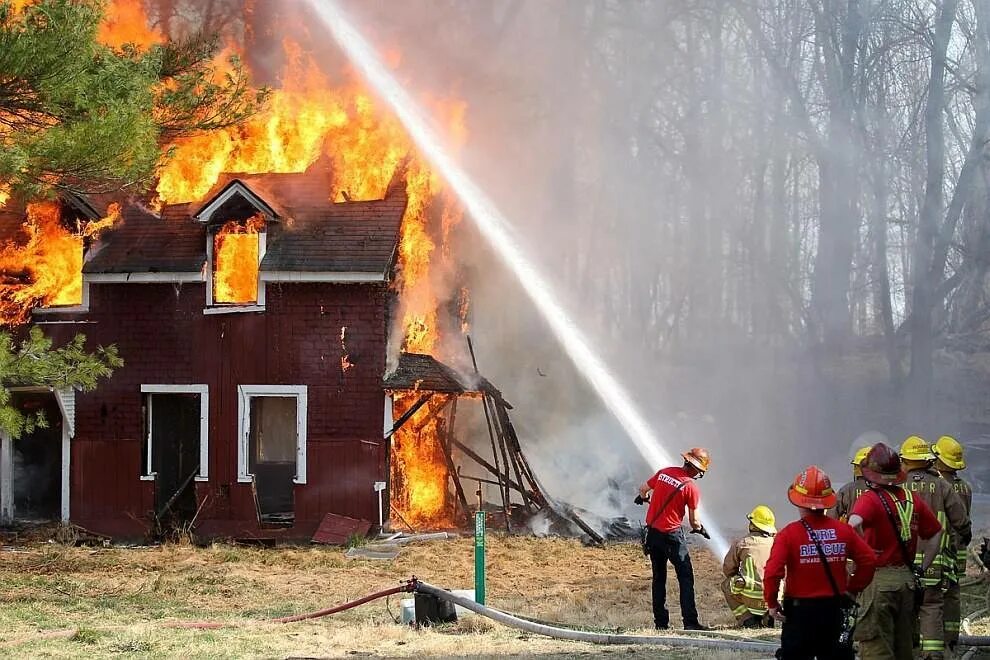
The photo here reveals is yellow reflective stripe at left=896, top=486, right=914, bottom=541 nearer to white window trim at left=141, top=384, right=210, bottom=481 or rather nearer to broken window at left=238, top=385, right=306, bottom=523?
broken window at left=238, top=385, right=306, bottom=523

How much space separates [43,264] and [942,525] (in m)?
16.9

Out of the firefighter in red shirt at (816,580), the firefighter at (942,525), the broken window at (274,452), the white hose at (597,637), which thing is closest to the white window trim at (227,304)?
the broken window at (274,452)

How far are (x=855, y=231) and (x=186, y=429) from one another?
25209 millimetres

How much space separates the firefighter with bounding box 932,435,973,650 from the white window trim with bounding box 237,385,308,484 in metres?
11.8

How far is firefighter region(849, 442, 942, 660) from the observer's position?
24.7ft

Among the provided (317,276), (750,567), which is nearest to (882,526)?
(750,567)

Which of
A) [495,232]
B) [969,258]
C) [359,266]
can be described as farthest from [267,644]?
[969,258]

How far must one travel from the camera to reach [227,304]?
20.0 m

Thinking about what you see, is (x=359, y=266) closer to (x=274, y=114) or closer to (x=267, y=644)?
(x=274, y=114)

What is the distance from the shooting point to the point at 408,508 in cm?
2047

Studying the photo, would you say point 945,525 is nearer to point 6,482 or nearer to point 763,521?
point 763,521

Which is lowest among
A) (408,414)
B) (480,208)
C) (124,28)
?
(408,414)

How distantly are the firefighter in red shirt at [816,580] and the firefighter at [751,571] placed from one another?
357 centimetres

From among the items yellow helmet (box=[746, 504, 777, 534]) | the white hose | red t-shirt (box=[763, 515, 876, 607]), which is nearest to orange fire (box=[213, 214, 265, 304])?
the white hose
